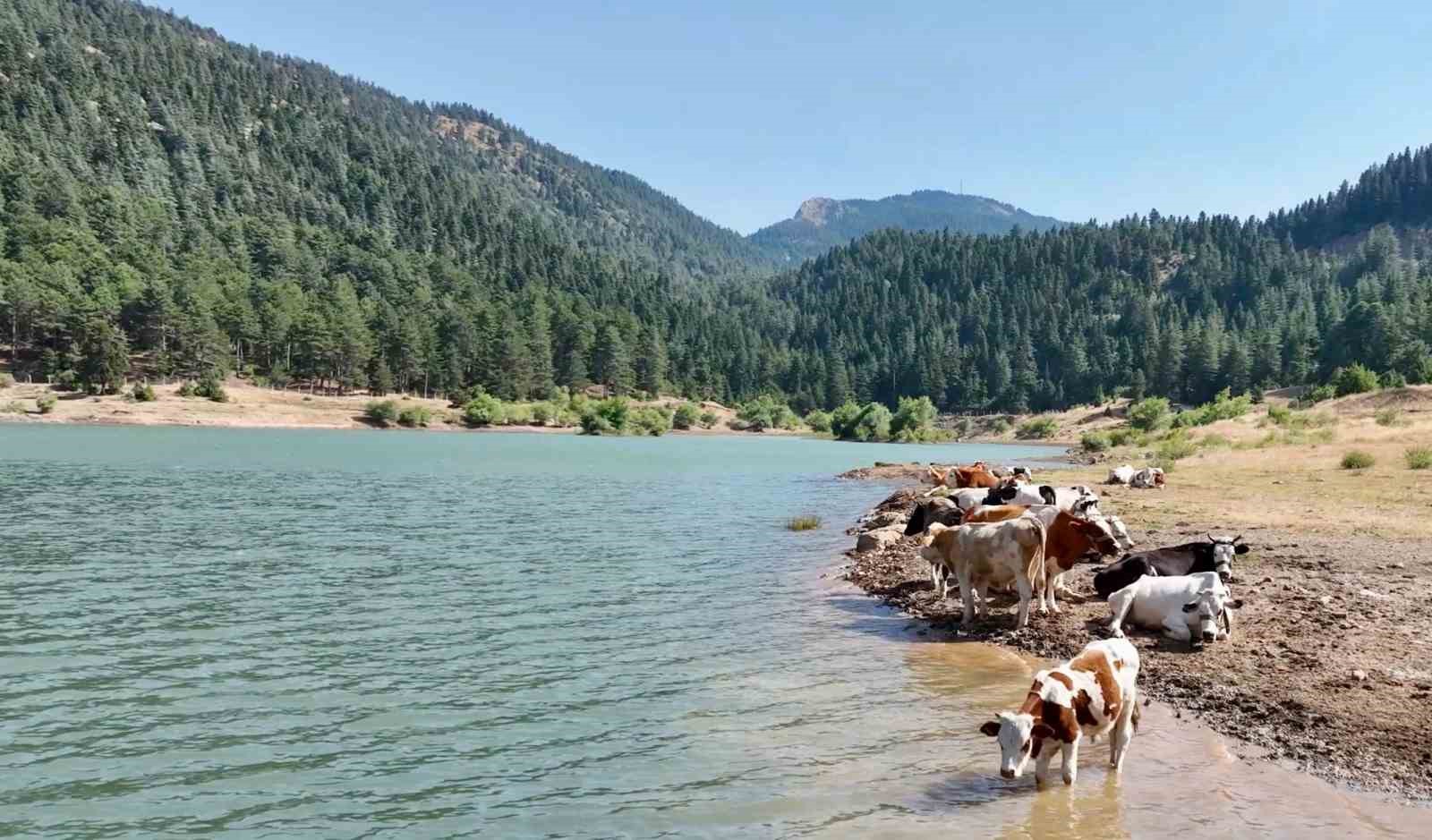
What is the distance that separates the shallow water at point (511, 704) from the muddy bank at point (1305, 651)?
2.09ft

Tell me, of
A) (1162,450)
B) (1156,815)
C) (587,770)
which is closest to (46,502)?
(587,770)

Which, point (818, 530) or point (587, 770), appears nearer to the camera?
point (587, 770)

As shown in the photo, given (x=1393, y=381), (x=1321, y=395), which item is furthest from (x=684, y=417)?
(x=1393, y=381)

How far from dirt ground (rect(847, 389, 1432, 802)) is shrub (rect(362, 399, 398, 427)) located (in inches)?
4258

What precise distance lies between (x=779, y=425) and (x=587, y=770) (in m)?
166

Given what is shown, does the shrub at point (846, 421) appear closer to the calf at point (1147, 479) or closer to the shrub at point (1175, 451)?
the shrub at point (1175, 451)

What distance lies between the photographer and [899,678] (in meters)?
13.0

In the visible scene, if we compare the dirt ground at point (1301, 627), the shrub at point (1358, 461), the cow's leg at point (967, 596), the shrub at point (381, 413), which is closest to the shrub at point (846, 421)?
the shrub at point (381, 413)

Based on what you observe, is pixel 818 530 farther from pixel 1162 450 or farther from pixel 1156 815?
pixel 1162 450

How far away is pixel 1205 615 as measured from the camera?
13406 millimetres

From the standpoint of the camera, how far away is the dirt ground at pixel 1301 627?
989 cm

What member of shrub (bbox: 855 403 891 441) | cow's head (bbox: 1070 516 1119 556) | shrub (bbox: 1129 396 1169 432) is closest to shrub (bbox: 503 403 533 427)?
shrub (bbox: 855 403 891 441)

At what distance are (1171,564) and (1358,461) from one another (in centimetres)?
2832

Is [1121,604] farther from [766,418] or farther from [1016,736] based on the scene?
[766,418]
